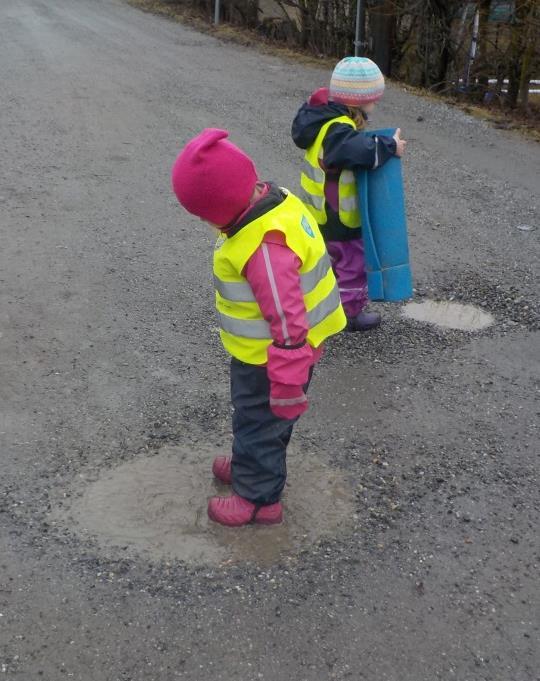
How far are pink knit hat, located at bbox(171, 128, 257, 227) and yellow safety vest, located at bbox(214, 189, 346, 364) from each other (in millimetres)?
104

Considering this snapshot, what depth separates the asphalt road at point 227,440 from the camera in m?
2.75

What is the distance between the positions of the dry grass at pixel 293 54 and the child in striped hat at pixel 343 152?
19.8ft

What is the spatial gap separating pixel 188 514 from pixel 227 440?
1.92ft

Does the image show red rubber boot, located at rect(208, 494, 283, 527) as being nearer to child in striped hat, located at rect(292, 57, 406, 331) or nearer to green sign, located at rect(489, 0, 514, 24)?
child in striped hat, located at rect(292, 57, 406, 331)

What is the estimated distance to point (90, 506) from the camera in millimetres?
3340

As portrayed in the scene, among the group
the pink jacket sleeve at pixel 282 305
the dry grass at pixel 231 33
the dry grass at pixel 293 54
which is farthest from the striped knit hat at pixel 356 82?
the dry grass at pixel 231 33

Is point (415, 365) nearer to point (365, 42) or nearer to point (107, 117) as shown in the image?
point (107, 117)

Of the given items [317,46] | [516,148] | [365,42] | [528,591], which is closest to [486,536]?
[528,591]

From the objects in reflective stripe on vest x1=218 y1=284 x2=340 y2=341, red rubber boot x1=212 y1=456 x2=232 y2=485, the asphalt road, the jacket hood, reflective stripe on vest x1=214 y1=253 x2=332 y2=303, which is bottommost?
the asphalt road

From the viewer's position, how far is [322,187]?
4.59 metres

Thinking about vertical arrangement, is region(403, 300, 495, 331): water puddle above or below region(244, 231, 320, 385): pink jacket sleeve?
below

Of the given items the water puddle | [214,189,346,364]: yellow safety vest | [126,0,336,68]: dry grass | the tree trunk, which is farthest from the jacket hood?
[126,0,336,68]: dry grass

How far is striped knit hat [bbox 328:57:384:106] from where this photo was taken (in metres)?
4.29

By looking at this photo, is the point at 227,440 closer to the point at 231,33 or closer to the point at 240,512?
the point at 240,512
